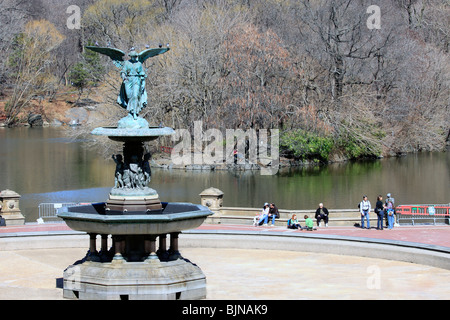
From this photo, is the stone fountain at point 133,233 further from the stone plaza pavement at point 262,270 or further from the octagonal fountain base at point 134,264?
the stone plaza pavement at point 262,270

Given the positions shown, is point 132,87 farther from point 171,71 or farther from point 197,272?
point 171,71

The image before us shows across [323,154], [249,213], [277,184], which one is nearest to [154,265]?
[249,213]

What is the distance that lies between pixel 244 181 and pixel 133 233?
33.1 meters

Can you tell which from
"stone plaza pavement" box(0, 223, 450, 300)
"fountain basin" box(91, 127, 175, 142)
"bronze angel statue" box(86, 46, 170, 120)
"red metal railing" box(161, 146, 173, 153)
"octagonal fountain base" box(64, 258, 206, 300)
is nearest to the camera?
"octagonal fountain base" box(64, 258, 206, 300)

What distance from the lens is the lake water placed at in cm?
4284

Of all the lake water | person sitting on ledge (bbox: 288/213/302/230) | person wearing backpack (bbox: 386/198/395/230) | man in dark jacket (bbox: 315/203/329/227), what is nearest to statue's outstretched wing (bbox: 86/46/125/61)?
person sitting on ledge (bbox: 288/213/302/230)

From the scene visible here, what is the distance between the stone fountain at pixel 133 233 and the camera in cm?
1827

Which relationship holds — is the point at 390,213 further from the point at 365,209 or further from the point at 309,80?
the point at 309,80

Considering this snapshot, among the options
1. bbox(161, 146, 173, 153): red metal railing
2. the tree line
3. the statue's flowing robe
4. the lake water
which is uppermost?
the tree line

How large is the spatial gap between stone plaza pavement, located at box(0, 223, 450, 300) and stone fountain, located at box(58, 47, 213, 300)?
2.39 feet

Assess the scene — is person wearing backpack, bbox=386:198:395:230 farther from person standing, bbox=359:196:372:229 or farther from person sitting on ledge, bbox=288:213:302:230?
person sitting on ledge, bbox=288:213:302:230

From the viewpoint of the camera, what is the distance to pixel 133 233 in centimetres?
1852

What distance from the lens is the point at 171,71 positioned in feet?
201

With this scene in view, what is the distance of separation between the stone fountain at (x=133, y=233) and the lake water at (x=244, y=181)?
17.0m
